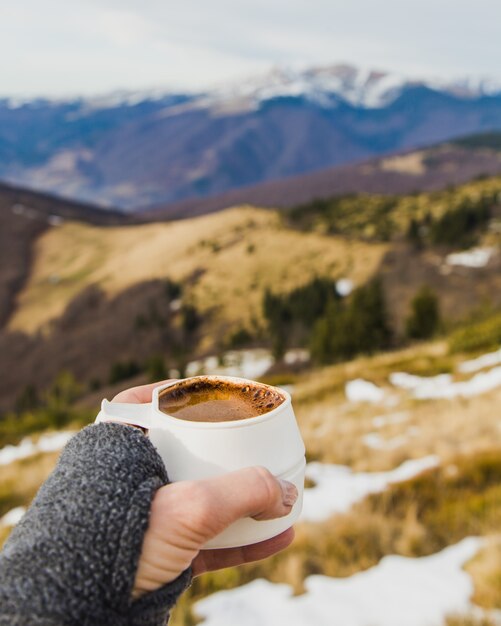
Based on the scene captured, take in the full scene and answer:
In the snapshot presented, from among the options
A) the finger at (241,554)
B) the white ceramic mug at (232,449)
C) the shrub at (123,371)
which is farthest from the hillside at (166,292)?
the white ceramic mug at (232,449)

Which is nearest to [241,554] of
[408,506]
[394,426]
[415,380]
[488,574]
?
[488,574]

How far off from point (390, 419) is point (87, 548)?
757cm

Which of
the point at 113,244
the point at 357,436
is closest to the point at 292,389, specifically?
the point at 357,436

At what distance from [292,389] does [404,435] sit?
22.1 ft

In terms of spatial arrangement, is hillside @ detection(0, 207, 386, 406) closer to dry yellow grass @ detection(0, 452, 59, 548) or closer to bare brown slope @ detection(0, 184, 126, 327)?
bare brown slope @ detection(0, 184, 126, 327)

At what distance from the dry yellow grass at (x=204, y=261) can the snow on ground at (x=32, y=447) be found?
147 feet

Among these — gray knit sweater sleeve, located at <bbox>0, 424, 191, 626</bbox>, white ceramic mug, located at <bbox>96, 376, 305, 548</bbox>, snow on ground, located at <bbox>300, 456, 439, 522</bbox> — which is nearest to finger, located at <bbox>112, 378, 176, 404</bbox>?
white ceramic mug, located at <bbox>96, 376, 305, 548</bbox>

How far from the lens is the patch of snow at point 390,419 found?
8038mm

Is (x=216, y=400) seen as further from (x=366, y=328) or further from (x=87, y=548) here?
(x=366, y=328)

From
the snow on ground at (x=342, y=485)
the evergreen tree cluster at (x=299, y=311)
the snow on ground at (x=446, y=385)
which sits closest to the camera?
the snow on ground at (x=342, y=485)

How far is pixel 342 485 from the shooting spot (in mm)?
5555

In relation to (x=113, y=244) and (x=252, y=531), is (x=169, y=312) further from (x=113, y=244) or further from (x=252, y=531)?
(x=252, y=531)

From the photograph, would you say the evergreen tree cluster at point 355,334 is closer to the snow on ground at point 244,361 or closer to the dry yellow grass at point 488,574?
the snow on ground at point 244,361

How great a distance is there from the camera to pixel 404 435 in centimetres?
705
